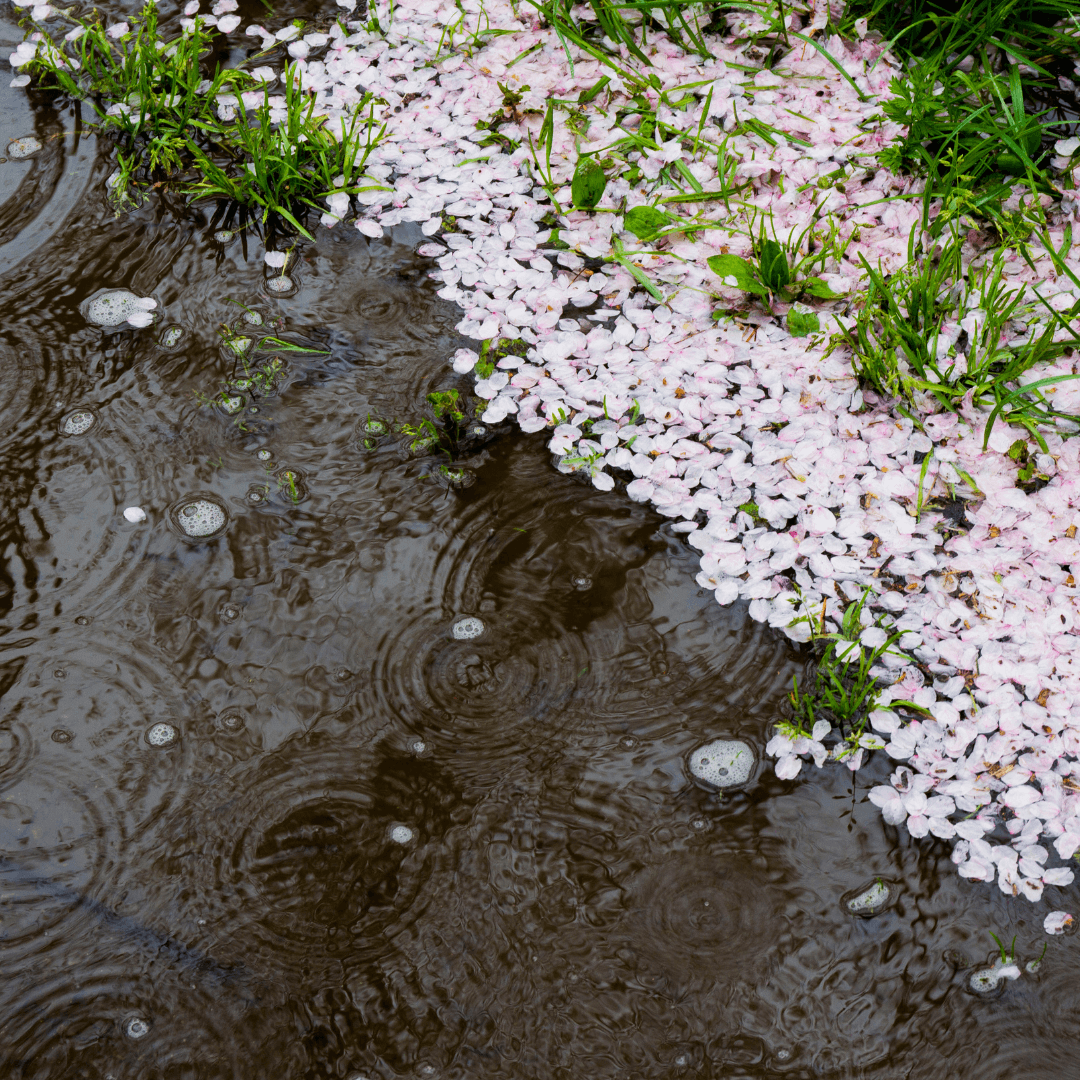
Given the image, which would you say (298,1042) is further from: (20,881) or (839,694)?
(839,694)

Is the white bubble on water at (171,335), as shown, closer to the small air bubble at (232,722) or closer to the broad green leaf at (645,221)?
the small air bubble at (232,722)

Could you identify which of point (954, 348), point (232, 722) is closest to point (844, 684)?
point (954, 348)

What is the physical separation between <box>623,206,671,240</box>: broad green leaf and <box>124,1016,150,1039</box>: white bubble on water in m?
2.59

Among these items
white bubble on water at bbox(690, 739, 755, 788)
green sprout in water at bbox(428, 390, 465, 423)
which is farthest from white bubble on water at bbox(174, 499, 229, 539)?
white bubble on water at bbox(690, 739, 755, 788)

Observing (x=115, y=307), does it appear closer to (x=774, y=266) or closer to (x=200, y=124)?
(x=200, y=124)

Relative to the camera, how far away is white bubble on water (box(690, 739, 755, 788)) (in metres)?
2.16

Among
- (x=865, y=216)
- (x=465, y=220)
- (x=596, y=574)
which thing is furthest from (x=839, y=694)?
(x=465, y=220)

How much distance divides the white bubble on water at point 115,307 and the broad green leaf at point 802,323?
2052 mm

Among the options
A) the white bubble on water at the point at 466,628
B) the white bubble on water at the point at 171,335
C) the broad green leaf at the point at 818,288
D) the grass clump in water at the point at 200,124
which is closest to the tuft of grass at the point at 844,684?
the white bubble on water at the point at 466,628

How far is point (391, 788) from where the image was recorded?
7.07 feet

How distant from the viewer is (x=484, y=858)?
6.77 ft

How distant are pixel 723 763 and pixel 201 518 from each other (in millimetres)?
1560

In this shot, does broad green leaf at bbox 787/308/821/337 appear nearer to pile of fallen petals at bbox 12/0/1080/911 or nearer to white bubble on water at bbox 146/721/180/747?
pile of fallen petals at bbox 12/0/1080/911

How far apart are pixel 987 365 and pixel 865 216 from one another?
0.75 m
